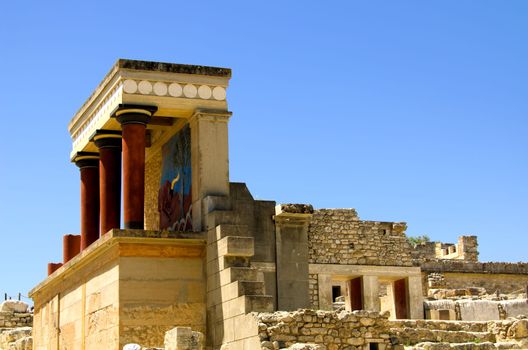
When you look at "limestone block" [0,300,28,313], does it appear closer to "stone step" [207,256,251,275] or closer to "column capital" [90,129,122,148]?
"column capital" [90,129,122,148]

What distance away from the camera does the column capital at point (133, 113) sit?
22.7m

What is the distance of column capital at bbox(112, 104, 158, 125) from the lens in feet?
74.3

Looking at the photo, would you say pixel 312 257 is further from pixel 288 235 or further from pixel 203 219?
pixel 203 219

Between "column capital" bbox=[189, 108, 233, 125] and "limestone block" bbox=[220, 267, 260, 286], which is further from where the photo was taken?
"column capital" bbox=[189, 108, 233, 125]

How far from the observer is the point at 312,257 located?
3200 centimetres

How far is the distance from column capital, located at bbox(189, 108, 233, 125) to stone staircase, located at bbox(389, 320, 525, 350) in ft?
19.7

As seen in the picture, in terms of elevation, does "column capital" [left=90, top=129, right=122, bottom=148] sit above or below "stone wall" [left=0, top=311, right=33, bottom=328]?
above

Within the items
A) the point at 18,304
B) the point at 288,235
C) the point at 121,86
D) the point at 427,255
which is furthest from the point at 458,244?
the point at 121,86

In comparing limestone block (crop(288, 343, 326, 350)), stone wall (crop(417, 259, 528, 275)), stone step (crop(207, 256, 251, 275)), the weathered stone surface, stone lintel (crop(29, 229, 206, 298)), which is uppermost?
stone wall (crop(417, 259, 528, 275))

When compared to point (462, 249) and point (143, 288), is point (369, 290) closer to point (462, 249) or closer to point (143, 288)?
point (143, 288)

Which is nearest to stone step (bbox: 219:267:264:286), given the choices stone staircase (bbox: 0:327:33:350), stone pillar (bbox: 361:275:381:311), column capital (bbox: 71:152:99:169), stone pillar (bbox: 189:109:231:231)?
stone pillar (bbox: 189:109:231:231)

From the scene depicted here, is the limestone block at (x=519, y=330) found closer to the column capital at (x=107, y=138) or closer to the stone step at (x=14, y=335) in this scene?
the column capital at (x=107, y=138)

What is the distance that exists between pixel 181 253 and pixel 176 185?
9.27ft

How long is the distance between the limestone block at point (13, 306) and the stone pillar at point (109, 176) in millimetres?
11141
